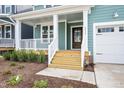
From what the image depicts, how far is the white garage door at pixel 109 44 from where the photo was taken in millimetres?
9742

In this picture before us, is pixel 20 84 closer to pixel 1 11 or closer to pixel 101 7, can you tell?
pixel 101 7

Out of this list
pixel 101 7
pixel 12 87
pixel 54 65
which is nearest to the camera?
pixel 12 87

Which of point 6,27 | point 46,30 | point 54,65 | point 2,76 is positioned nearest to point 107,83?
point 54,65

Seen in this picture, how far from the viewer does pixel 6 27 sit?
17.6 m

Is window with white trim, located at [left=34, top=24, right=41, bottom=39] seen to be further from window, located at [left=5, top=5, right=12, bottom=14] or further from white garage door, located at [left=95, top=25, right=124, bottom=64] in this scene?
white garage door, located at [left=95, top=25, right=124, bottom=64]

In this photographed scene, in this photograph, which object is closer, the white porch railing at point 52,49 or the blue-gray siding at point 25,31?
the white porch railing at point 52,49

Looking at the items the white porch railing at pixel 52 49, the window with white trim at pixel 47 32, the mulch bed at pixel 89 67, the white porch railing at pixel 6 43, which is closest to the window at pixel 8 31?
the white porch railing at pixel 6 43

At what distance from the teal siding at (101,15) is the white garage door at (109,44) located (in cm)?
55

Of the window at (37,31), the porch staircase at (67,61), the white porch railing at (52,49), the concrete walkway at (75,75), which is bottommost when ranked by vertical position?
the concrete walkway at (75,75)

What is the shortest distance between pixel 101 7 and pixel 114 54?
325 cm

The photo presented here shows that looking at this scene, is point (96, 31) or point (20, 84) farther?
point (96, 31)

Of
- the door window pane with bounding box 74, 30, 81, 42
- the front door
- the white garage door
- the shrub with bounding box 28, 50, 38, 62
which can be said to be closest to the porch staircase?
the shrub with bounding box 28, 50, 38, 62

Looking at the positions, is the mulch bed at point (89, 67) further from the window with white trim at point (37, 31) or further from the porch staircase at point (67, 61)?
the window with white trim at point (37, 31)

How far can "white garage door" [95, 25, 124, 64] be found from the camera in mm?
9742
